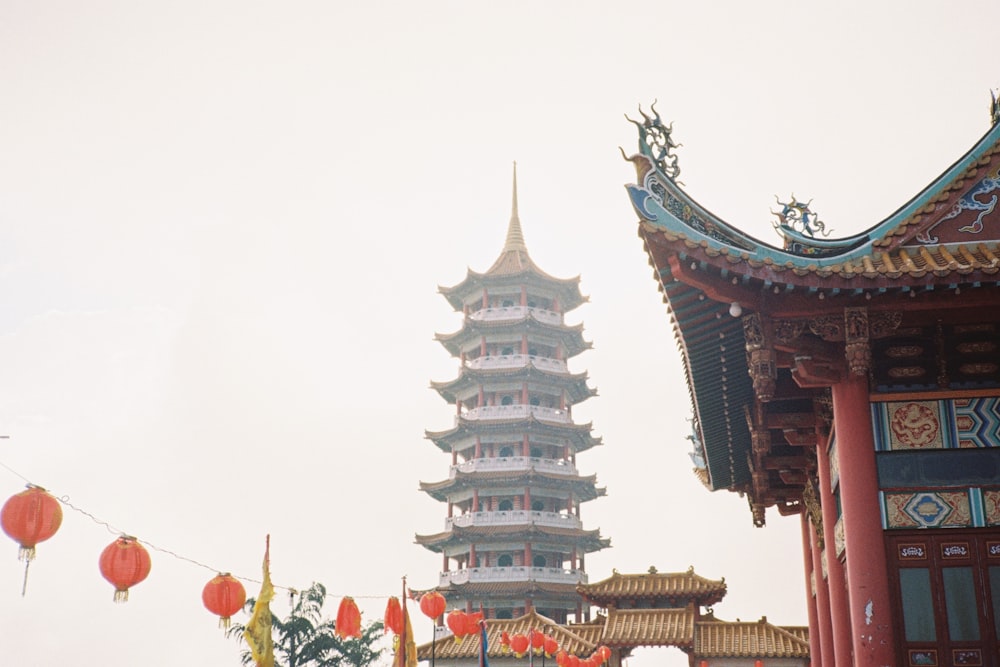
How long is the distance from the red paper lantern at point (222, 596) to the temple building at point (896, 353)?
922 cm

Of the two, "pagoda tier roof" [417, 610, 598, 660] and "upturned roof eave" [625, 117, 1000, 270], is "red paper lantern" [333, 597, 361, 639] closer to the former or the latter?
"upturned roof eave" [625, 117, 1000, 270]

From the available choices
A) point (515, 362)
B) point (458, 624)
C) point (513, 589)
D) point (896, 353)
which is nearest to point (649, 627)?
point (513, 589)

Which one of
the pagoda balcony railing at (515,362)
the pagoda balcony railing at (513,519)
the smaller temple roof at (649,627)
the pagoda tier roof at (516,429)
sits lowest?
the smaller temple roof at (649,627)

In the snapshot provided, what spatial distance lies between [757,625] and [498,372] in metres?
19.5

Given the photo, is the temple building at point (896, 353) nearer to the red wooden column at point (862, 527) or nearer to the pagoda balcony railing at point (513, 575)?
the red wooden column at point (862, 527)

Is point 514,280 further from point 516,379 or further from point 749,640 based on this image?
point 749,640

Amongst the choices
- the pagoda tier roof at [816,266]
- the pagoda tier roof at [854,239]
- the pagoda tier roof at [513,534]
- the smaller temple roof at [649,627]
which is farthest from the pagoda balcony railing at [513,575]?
the pagoda tier roof at [854,239]

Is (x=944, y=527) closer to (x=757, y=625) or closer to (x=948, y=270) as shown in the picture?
(x=948, y=270)

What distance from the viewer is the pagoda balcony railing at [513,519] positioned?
159 feet

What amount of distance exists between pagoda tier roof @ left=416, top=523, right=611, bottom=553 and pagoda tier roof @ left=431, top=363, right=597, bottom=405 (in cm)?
744

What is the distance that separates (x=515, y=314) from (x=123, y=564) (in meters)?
40.4

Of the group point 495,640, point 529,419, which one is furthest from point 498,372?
point 495,640

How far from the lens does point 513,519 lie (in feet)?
159

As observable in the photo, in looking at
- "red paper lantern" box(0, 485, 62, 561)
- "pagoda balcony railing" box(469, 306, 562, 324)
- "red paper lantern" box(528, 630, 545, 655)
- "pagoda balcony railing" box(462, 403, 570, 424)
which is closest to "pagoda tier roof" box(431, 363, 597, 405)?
"pagoda balcony railing" box(462, 403, 570, 424)
